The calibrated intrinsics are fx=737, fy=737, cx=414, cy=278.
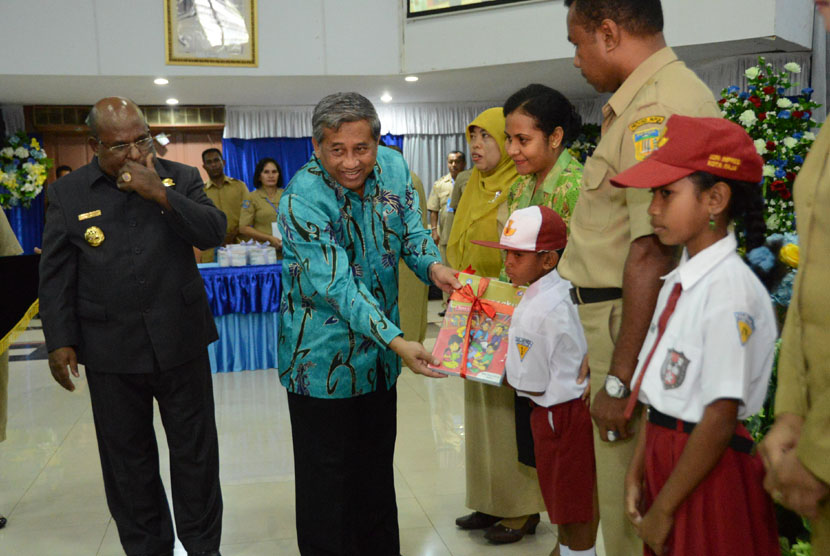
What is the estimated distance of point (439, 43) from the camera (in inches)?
327

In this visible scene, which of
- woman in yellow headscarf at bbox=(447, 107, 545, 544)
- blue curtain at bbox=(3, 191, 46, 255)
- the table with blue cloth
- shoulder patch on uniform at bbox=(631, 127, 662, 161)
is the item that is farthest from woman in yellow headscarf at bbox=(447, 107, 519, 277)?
blue curtain at bbox=(3, 191, 46, 255)

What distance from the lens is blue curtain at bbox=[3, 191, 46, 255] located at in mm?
10453

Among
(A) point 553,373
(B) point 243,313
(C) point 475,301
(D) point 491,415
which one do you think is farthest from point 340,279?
(B) point 243,313

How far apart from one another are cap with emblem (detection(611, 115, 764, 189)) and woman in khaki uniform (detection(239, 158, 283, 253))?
5.64m

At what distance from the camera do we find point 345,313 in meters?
2.20

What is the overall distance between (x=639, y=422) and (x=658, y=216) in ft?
1.78

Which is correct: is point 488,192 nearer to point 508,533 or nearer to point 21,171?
point 508,533

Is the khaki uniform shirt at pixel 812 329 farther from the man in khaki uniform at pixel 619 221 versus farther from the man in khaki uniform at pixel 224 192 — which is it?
the man in khaki uniform at pixel 224 192

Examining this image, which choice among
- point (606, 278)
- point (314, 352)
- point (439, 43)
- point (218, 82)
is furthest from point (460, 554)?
point (218, 82)

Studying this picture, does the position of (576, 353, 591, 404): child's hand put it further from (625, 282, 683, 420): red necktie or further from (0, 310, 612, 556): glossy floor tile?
(0, 310, 612, 556): glossy floor tile

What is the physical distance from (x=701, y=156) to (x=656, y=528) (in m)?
0.77

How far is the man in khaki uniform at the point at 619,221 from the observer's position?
1713 millimetres

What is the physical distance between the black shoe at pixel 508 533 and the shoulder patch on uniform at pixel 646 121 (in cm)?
178

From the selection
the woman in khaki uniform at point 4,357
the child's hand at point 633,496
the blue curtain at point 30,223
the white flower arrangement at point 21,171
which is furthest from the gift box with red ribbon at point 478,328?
the blue curtain at point 30,223
